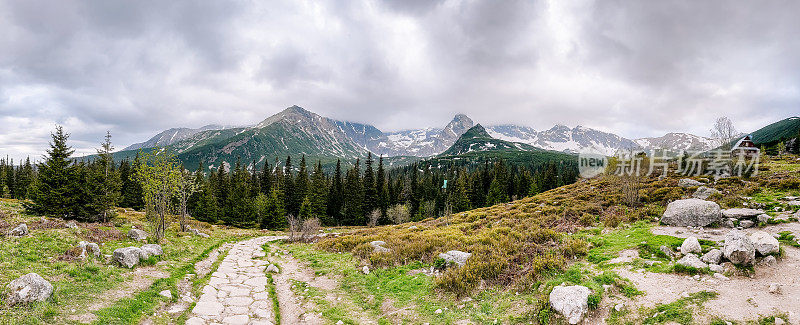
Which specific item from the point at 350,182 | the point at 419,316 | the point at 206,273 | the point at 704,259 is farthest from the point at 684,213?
the point at 350,182

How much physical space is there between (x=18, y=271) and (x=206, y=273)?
18.4 feet

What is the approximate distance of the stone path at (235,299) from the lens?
8.75 m

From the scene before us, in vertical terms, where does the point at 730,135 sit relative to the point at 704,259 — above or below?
above

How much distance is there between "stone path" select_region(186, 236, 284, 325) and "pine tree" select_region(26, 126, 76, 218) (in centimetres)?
2094

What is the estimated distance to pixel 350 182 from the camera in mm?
64812

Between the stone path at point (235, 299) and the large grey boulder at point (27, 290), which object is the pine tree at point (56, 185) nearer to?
the stone path at point (235, 299)

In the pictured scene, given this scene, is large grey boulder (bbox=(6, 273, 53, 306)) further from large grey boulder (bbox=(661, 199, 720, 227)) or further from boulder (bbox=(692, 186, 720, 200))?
boulder (bbox=(692, 186, 720, 200))

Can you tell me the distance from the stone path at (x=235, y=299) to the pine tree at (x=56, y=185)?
20941 mm

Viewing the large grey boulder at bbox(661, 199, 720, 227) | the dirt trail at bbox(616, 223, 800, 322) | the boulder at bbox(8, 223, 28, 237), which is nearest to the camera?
the dirt trail at bbox(616, 223, 800, 322)

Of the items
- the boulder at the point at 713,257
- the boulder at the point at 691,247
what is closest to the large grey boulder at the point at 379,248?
the boulder at the point at 691,247

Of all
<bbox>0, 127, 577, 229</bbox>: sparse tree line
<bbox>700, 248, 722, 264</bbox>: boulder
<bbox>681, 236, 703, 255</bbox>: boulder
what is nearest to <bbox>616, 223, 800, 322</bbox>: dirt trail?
<bbox>700, 248, 722, 264</bbox>: boulder

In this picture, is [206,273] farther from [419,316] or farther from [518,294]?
[518,294]

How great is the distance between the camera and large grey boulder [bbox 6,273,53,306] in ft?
22.6

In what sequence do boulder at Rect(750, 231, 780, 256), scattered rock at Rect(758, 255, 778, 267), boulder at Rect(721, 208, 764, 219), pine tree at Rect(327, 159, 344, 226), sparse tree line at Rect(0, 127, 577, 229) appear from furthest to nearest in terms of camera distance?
pine tree at Rect(327, 159, 344, 226), sparse tree line at Rect(0, 127, 577, 229), boulder at Rect(721, 208, 764, 219), boulder at Rect(750, 231, 780, 256), scattered rock at Rect(758, 255, 778, 267)
